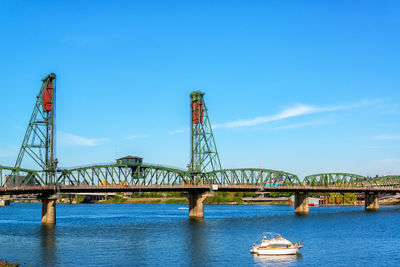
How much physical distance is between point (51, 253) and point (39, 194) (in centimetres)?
6014

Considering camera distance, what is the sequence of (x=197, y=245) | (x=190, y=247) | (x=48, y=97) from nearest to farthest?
(x=190, y=247)
(x=197, y=245)
(x=48, y=97)

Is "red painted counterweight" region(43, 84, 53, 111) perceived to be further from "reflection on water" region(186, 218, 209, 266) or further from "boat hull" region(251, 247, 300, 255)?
"boat hull" region(251, 247, 300, 255)

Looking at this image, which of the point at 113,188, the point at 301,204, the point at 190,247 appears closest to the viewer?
the point at 190,247

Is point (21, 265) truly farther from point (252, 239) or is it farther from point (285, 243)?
point (252, 239)

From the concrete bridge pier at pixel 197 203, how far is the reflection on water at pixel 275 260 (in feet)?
266

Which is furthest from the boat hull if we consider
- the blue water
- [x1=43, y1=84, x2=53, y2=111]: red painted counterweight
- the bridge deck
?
[x1=43, y1=84, x2=53, y2=111]: red painted counterweight

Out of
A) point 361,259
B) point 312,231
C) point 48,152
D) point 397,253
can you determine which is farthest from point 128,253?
point 48,152

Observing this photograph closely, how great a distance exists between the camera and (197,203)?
153625mm

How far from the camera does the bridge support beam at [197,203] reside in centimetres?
15150

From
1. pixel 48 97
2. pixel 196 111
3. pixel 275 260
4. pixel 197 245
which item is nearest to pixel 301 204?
pixel 196 111

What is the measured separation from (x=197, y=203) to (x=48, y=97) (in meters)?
58.0

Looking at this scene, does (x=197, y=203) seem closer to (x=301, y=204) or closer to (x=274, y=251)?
(x=301, y=204)

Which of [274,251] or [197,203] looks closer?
[274,251]

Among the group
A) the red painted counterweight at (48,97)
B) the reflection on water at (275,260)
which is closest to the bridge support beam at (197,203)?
the red painted counterweight at (48,97)
